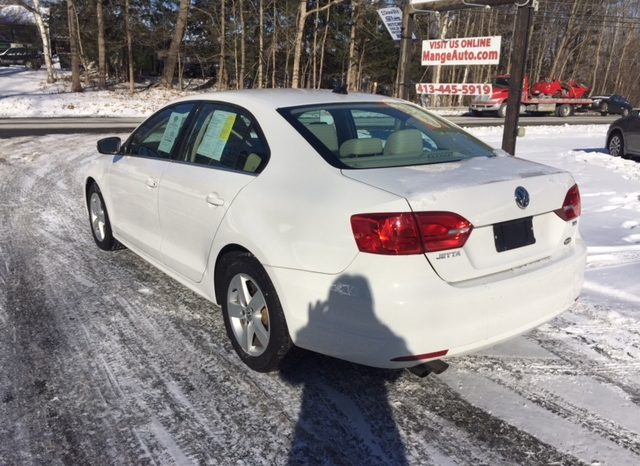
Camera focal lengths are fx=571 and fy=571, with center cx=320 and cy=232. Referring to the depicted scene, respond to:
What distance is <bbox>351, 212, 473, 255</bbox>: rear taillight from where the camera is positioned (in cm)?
261

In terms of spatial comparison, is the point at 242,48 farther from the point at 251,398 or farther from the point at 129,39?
the point at 251,398

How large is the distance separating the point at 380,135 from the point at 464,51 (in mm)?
6486

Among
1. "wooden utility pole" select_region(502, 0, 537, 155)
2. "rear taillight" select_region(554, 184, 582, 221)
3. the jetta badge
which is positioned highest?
"wooden utility pole" select_region(502, 0, 537, 155)

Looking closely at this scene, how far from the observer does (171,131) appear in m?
4.30

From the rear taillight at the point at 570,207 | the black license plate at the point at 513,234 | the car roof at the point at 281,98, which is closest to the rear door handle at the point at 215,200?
the car roof at the point at 281,98

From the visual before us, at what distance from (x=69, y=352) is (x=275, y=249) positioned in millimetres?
1596

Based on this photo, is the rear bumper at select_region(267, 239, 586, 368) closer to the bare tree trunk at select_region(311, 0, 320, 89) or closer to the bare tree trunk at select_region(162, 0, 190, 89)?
the bare tree trunk at select_region(162, 0, 190, 89)

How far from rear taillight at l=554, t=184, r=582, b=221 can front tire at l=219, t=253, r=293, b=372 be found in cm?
166

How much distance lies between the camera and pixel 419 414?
295cm

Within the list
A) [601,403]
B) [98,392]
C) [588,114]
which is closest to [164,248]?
[98,392]

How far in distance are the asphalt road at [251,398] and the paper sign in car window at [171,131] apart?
1171 mm

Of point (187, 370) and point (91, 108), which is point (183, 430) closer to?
point (187, 370)

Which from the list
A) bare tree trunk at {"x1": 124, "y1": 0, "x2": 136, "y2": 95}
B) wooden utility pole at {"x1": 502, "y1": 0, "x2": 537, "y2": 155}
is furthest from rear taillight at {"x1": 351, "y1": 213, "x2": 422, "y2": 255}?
bare tree trunk at {"x1": 124, "y1": 0, "x2": 136, "y2": 95}

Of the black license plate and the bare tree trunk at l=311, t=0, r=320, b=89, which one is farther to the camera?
the bare tree trunk at l=311, t=0, r=320, b=89
